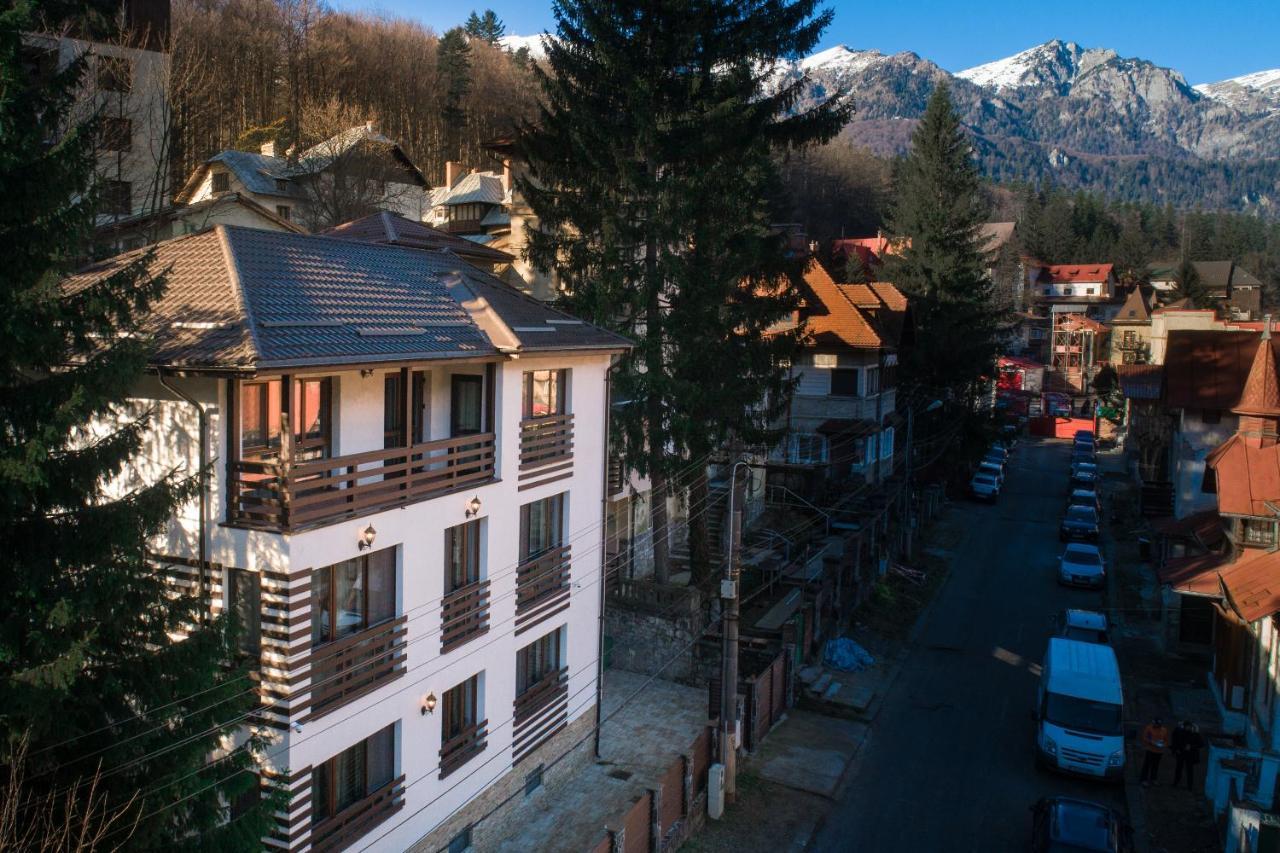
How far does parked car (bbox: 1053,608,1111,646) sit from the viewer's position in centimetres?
2666

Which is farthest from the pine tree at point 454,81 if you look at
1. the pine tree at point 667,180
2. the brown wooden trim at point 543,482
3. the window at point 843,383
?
the brown wooden trim at point 543,482

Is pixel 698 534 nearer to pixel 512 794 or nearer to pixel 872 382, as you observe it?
pixel 512 794

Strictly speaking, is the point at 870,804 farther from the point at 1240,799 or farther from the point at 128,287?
the point at 128,287

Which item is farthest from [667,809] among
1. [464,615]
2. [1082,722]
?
[1082,722]

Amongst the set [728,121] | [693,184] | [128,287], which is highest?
[728,121]

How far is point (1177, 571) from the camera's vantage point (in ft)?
79.6

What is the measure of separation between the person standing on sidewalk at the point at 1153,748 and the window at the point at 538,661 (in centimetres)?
1253

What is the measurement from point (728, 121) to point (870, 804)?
51.7ft

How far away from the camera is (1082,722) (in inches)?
799

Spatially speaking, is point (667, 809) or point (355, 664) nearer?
point (355, 664)

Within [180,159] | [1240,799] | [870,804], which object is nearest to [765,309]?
[870,804]

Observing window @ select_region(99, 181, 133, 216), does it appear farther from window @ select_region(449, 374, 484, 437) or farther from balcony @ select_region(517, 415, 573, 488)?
balcony @ select_region(517, 415, 573, 488)

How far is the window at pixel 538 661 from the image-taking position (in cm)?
1800

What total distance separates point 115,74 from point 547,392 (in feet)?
57.8
